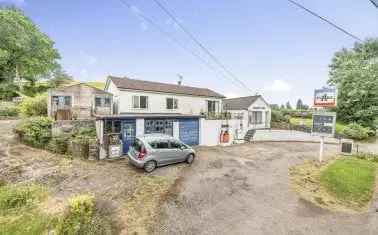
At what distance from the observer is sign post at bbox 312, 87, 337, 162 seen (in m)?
15.1

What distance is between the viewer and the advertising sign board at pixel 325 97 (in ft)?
51.0

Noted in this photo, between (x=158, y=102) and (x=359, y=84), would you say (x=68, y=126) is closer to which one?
(x=158, y=102)

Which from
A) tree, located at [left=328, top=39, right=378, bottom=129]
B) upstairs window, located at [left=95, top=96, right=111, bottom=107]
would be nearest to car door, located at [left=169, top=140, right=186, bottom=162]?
upstairs window, located at [left=95, top=96, right=111, bottom=107]

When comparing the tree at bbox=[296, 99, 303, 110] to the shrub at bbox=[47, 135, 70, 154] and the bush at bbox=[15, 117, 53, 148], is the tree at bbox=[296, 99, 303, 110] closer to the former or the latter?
the shrub at bbox=[47, 135, 70, 154]

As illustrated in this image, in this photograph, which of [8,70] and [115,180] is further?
[8,70]

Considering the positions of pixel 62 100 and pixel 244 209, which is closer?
pixel 244 209

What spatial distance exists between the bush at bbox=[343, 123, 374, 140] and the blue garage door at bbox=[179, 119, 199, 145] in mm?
22055

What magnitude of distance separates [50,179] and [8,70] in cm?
3695

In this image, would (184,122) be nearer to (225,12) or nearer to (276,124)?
(225,12)

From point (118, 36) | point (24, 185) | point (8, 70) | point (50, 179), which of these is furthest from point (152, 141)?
point (8, 70)

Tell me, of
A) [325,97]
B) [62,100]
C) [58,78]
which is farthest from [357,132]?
[58,78]

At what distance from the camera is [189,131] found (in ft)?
63.1

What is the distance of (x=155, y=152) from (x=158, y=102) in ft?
37.0

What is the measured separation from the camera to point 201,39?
44.8ft
